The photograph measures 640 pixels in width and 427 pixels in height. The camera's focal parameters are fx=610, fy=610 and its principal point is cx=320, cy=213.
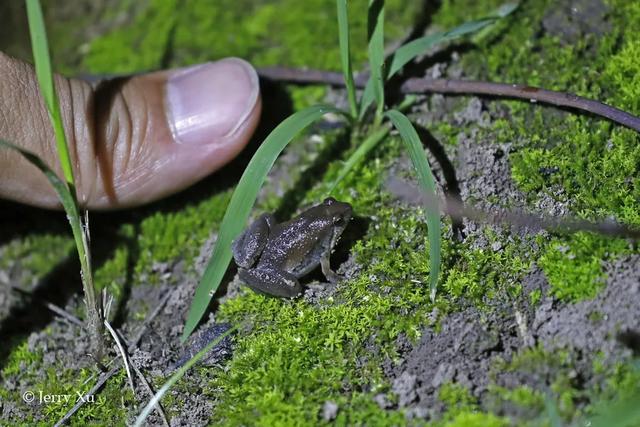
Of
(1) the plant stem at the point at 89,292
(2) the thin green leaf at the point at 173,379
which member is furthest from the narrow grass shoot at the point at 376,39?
(1) the plant stem at the point at 89,292

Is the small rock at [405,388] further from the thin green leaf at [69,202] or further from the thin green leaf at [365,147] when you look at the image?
the thin green leaf at [69,202]

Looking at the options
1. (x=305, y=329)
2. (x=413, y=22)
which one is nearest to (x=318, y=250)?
(x=305, y=329)

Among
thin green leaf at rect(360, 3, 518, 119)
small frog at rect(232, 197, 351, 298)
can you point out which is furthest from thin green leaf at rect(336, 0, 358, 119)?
small frog at rect(232, 197, 351, 298)

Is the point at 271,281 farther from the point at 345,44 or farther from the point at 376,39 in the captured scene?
the point at 376,39

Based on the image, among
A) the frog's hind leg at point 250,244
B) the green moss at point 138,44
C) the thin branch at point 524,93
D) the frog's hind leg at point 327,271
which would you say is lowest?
the frog's hind leg at point 327,271

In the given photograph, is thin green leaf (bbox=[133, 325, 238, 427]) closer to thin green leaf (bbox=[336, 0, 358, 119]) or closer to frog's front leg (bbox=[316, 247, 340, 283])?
frog's front leg (bbox=[316, 247, 340, 283])

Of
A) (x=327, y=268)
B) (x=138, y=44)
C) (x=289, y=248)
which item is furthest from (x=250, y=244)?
(x=138, y=44)
